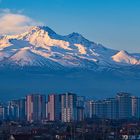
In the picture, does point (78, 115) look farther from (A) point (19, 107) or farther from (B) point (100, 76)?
(B) point (100, 76)

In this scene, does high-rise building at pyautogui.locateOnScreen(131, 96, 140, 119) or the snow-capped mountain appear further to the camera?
the snow-capped mountain

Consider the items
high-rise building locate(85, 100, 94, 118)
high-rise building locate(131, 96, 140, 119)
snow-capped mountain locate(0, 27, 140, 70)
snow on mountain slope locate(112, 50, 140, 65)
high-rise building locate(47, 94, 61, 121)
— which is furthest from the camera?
snow on mountain slope locate(112, 50, 140, 65)

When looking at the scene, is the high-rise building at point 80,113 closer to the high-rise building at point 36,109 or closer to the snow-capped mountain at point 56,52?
the high-rise building at point 36,109

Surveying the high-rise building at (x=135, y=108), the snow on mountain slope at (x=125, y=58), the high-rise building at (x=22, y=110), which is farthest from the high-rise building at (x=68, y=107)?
the snow on mountain slope at (x=125, y=58)

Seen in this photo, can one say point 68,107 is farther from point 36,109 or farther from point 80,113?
point 36,109

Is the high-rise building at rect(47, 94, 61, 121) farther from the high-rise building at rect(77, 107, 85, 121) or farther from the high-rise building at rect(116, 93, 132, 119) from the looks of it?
the high-rise building at rect(116, 93, 132, 119)

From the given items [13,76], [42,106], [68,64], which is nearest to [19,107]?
[42,106]

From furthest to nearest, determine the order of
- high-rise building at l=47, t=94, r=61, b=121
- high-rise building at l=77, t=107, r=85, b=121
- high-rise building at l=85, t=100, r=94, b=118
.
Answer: high-rise building at l=85, t=100, r=94, b=118 → high-rise building at l=47, t=94, r=61, b=121 → high-rise building at l=77, t=107, r=85, b=121

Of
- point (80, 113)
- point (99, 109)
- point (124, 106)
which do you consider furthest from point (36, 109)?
point (124, 106)

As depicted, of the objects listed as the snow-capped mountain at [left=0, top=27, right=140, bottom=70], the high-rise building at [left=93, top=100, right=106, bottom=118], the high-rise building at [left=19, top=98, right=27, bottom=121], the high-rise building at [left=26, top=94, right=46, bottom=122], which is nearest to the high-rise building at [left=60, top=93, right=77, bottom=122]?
the high-rise building at [left=26, top=94, right=46, bottom=122]

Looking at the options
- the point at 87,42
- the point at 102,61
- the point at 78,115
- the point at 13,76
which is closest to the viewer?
the point at 78,115
